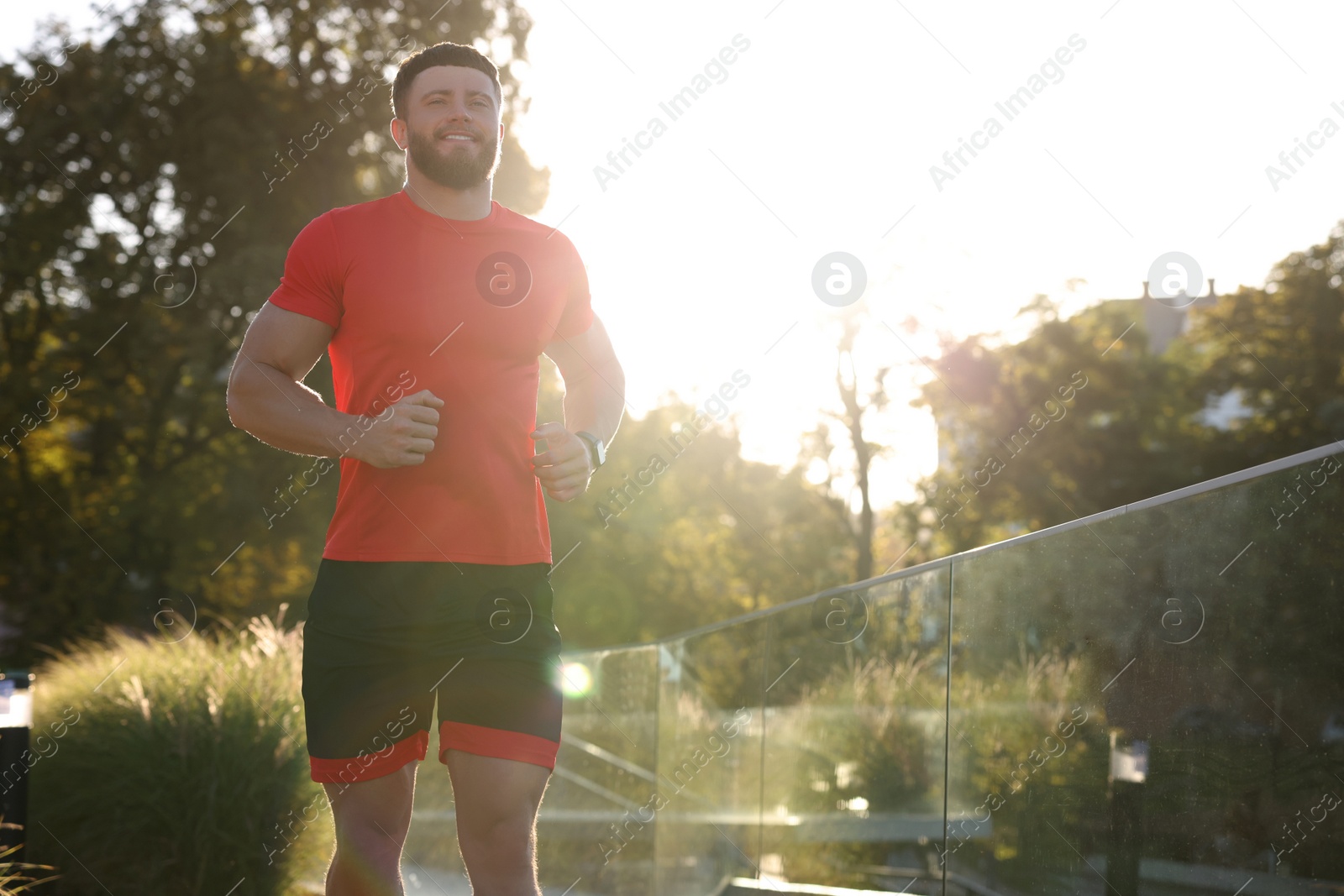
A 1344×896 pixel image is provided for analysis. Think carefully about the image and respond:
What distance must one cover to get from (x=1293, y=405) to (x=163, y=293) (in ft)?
66.0

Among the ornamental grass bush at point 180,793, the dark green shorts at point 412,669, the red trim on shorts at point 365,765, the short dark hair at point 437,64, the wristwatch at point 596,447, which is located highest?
the short dark hair at point 437,64

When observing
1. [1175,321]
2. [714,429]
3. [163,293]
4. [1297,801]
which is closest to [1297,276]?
[714,429]

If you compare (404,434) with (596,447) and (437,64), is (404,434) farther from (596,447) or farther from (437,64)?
(437,64)

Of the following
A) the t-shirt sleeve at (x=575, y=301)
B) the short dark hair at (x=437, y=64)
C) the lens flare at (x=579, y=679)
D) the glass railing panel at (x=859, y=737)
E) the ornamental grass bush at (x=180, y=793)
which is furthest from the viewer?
the lens flare at (x=579, y=679)

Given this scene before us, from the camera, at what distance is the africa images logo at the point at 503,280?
2.46m

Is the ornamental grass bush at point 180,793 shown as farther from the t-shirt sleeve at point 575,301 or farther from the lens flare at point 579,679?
the t-shirt sleeve at point 575,301

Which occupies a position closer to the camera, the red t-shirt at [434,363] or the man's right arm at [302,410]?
the man's right arm at [302,410]

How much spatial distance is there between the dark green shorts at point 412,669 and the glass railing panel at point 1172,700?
4.63ft

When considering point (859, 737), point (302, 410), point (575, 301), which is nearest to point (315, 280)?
point (302, 410)

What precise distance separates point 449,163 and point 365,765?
1190 mm

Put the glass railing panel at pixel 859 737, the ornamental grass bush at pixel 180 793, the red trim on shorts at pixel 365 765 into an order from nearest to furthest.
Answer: the red trim on shorts at pixel 365 765 < the glass railing panel at pixel 859 737 < the ornamental grass bush at pixel 180 793

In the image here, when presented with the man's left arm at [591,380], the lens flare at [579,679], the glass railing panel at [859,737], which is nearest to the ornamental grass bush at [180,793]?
the glass railing panel at [859,737]

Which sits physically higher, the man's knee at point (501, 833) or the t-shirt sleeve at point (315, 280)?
the t-shirt sleeve at point (315, 280)

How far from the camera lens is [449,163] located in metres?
2.52
